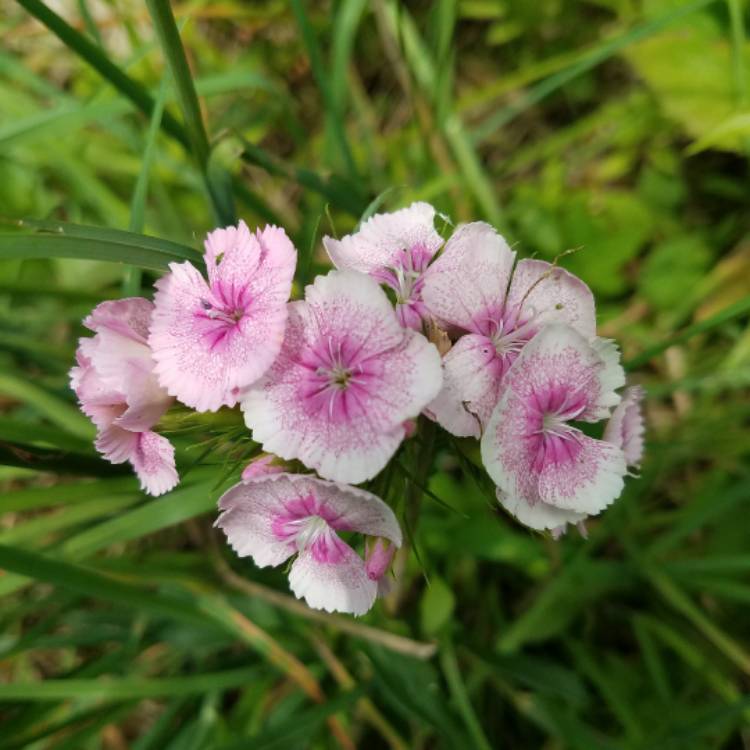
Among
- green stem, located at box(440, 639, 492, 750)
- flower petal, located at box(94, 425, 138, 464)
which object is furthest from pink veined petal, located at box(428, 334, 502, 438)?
green stem, located at box(440, 639, 492, 750)

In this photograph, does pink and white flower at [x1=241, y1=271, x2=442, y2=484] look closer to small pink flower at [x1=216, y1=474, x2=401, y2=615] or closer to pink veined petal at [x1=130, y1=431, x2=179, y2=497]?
small pink flower at [x1=216, y1=474, x2=401, y2=615]

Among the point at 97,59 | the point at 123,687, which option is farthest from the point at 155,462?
the point at 123,687

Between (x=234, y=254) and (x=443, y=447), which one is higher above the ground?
(x=234, y=254)

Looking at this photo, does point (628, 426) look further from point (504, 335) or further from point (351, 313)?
point (351, 313)

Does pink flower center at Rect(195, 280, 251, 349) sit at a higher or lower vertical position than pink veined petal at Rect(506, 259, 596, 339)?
higher

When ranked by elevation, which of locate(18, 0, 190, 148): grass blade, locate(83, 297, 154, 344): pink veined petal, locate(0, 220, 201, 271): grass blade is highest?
locate(18, 0, 190, 148): grass blade

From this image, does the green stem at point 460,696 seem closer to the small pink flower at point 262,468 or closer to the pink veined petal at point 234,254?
the small pink flower at point 262,468
